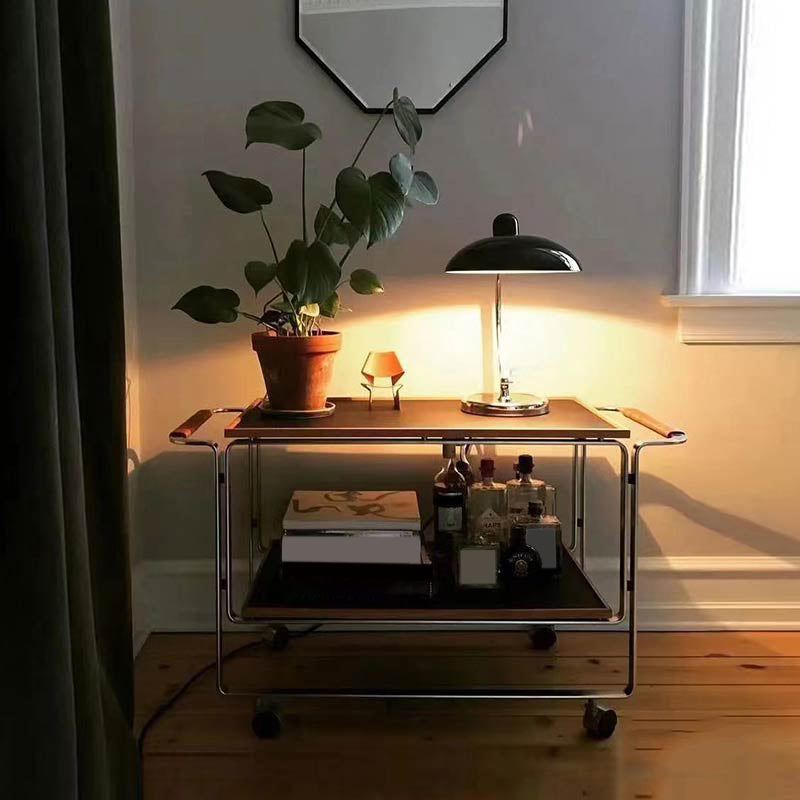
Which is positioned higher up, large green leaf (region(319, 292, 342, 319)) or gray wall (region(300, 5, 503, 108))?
gray wall (region(300, 5, 503, 108))

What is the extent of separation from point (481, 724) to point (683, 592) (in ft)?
2.24

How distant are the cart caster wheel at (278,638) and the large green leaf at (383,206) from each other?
933 mm

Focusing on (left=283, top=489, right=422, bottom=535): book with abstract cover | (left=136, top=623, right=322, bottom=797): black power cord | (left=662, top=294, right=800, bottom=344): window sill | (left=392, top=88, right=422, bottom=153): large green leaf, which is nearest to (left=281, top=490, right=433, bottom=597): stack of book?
(left=283, top=489, right=422, bottom=535): book with abstract cover

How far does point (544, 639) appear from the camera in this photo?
6.60 feet

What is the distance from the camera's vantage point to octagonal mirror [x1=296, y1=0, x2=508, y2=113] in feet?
6.31

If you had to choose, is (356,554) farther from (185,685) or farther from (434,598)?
(185,685)

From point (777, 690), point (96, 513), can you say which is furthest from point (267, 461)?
point (777, 690)

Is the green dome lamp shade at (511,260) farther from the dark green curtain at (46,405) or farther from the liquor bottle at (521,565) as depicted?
the dark green curtain at (46,405)

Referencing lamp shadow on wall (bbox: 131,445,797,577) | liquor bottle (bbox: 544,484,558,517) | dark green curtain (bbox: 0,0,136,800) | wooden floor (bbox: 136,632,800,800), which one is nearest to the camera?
dark green curtain (bbox: 0,0,136,800)

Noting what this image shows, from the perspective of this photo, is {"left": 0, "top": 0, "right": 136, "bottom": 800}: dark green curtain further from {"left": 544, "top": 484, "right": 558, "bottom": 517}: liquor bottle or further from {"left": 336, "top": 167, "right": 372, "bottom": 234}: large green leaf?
{"left": 544, "top": 484, "right": 558, "bottom": 517}: liquor bottle

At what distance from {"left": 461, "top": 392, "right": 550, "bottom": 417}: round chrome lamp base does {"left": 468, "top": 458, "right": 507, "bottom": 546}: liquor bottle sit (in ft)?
0.32

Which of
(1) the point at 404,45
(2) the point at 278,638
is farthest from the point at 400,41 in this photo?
(2) the point at 278,638

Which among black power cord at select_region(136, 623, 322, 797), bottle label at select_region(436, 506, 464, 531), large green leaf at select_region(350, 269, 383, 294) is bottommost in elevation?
black power cord at select_region(136, 623, 322, 797)

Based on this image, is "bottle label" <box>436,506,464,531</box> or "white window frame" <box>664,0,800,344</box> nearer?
"bottle label" <box>436,506,464,531</box>
